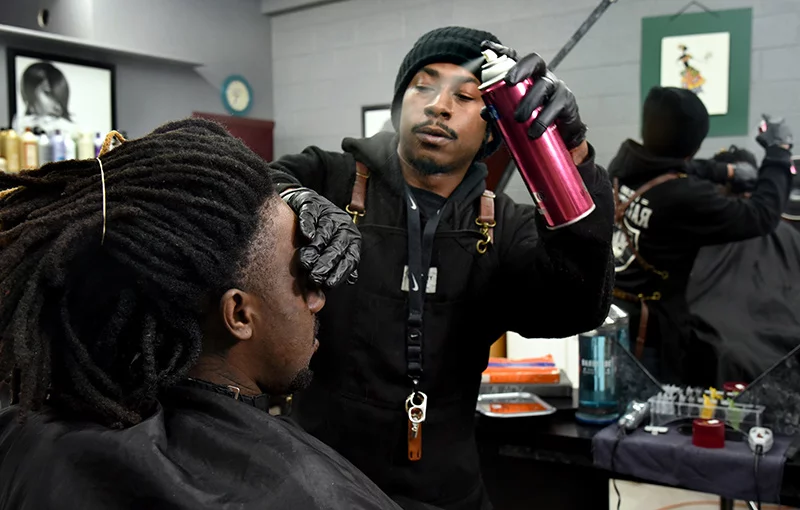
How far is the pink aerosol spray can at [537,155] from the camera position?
105 centimetres

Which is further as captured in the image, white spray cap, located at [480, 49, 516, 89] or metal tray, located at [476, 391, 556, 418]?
metal tray, located at [476, 391, 556, 418]

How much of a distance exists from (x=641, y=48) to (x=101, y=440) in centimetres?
191

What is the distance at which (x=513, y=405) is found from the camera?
7.04ft

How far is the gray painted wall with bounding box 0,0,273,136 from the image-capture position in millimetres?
3299

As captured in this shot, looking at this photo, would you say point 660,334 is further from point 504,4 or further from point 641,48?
point 504,4

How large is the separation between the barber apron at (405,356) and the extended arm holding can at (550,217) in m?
0.09

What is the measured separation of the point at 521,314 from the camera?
4.72 ft

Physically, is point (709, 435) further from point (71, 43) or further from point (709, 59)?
point (71, 43)

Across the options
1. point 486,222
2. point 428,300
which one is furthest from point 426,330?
point 486,222

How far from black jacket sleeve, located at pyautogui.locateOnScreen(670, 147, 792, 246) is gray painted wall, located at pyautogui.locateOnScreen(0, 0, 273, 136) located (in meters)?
1.90

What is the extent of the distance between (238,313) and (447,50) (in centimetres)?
79

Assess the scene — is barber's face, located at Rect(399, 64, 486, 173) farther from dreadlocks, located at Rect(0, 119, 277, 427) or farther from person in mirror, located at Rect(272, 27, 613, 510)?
dreadlocks, located at Rect(0, 119, 277, 427)

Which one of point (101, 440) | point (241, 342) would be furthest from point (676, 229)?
point (101, 440)

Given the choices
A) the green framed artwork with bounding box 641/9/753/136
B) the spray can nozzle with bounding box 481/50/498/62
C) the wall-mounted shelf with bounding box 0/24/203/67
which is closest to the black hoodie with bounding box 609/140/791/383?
the green framed artwork with bounding box 641/9/753/136
